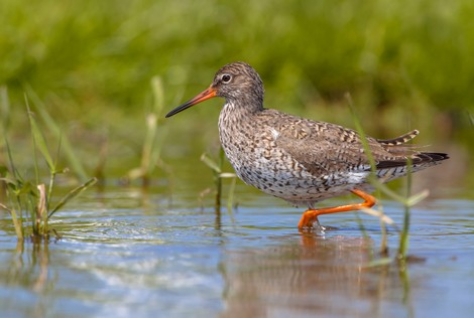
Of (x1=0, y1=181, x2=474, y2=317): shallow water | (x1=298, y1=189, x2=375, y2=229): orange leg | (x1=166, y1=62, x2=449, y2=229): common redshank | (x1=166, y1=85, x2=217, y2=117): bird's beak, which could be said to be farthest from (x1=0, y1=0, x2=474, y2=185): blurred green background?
(x1=0, y1=181, x2=474, y2=317): shallow water

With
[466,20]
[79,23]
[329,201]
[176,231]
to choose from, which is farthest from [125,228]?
[466,20]

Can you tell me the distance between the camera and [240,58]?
15.5 meters

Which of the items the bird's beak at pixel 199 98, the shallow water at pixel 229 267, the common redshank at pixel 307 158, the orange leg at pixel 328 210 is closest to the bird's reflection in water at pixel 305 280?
the shallow water at pixel 229 267

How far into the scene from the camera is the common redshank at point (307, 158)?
26.6 ft

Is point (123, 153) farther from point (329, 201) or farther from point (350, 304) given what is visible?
point (350, 304)

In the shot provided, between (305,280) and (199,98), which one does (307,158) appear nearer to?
(199,98)

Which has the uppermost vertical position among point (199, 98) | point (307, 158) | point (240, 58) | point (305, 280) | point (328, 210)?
point (240, 58)

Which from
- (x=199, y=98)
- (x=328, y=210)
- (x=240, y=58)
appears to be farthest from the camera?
(x=240, y=58)

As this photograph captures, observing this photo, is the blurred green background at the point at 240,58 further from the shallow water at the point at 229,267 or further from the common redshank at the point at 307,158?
the shallow water at the point at 229,267

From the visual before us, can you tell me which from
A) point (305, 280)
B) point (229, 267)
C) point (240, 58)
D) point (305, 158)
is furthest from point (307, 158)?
point (240, 58)

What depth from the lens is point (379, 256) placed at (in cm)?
676

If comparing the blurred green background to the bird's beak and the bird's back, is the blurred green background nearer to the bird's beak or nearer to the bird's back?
the bird's beak

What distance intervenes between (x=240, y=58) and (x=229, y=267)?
30.7 feet

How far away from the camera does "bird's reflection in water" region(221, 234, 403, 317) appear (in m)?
5.42
